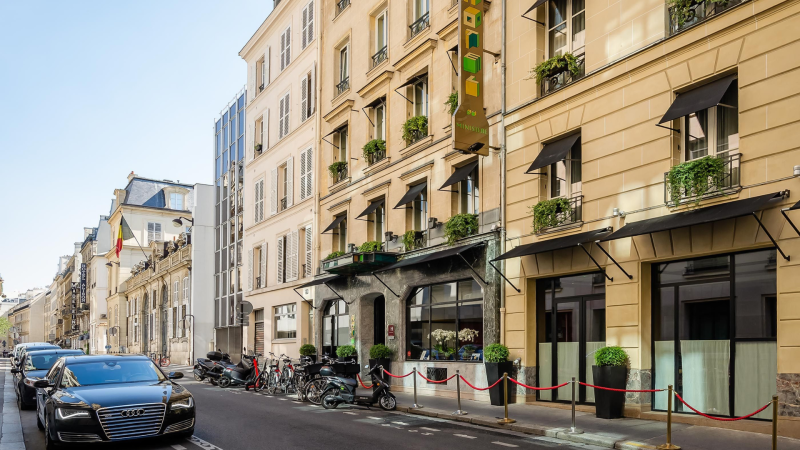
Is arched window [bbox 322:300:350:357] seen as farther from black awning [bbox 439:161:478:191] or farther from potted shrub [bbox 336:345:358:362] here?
black awning [bbox 439:161:478:191]

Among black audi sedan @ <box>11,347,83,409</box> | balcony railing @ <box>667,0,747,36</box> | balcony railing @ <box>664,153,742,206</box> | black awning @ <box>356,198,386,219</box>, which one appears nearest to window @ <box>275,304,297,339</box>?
black awning @ <box>356,198,386,219</box>

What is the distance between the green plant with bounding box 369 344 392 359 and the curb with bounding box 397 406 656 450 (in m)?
6.66

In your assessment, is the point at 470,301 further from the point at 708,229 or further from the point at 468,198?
the point at 708,229

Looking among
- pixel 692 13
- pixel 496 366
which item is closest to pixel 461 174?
pixel 496 366

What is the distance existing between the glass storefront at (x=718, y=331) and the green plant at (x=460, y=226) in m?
6.09

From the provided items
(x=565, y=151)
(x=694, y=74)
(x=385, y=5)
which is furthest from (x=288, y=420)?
(x=385, y=5)

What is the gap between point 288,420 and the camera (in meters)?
14.4

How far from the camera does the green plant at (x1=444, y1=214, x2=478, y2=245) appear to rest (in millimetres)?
19234

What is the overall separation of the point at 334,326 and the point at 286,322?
15.0 feet

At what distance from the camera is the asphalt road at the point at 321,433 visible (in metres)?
11.0

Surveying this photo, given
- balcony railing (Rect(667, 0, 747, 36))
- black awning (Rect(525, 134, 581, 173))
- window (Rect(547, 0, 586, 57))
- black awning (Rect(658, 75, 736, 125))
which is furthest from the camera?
window (Rect(547, 0, 586, 57))

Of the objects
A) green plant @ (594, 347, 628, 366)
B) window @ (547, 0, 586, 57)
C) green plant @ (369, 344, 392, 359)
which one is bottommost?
green plant @ (369, 344, 392, 359)

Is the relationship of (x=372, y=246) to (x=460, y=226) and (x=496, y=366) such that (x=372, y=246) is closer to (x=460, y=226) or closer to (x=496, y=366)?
(x=460, y=226)

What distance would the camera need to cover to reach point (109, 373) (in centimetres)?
1158
